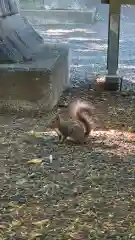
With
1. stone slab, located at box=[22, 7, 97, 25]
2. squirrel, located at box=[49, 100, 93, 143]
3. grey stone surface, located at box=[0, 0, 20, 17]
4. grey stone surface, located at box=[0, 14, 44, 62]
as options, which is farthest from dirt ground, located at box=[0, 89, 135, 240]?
stone slab, located at box=[22, 7, 97, 25]

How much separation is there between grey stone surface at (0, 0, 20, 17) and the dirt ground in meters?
2.33

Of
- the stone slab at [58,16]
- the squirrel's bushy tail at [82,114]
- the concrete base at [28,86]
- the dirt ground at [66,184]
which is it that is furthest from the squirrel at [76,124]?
the stone slab at [58,16]

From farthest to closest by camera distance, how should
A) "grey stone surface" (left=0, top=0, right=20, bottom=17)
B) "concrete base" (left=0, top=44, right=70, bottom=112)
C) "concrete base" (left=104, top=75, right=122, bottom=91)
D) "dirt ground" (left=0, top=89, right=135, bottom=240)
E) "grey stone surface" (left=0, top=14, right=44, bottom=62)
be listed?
1. "concrete base" (left=104, top=75, right=122, bottom=91)
2. "grey stone surface" (left=0, top=0, right=20, bottom=17)
3. "grey stone surface" (left=0, top=14, right=44, bottom=62)
4. "concrete base" (left=0, top=44, right=70, bottom=112)
5. "dirt ground" (left=0, top=89, right=135, bottom=240)

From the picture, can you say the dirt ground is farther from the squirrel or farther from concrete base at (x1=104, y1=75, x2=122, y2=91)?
concrete base at (x1=104, y1=75, x2=122, y2=91)

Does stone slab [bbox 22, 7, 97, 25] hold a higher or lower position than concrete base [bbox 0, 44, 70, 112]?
lower

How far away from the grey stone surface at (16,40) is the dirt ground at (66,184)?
46.9 inches

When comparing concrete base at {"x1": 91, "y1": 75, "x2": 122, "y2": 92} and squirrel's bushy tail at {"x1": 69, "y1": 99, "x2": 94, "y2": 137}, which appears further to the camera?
concrete base at {"x1": 91, "y1": 75, "x2": 122, "y2": 92}

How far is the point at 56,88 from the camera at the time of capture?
7.42 meters

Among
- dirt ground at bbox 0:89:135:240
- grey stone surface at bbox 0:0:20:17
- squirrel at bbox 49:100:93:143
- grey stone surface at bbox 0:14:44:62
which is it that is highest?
grey stone surface at bbox 0:0:20:17

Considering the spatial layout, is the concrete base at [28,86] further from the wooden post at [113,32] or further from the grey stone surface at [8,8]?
the wooden post at [113,32]

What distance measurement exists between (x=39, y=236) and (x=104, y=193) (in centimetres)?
89

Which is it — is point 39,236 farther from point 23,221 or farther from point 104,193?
point 104,193

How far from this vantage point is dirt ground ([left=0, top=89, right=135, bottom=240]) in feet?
11.7

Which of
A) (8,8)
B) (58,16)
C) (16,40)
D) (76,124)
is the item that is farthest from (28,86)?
(58,16)
